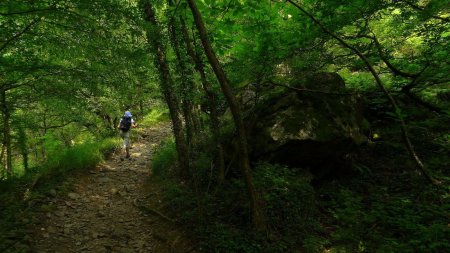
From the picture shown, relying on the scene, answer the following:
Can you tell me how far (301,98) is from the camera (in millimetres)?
8141

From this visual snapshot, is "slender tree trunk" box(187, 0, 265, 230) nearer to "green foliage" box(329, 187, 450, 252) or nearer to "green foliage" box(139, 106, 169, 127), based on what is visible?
"green foliage" box(329, 187, 450, 252)

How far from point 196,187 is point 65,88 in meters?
5.52

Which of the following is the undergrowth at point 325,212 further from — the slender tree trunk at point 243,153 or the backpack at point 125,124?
the backpack at point 125,124

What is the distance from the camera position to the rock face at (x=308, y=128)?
7.36 metres

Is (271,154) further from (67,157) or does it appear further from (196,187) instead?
(67,157)

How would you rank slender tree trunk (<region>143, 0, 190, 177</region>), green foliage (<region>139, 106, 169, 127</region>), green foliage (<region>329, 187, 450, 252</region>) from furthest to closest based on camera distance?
green foliage (<region>139, 106, 169, 127</region>) → slender tree trunk (<region>143, 0, 190, 177</region>) → green foliage (<region>329, 187, 450, 252</region>)

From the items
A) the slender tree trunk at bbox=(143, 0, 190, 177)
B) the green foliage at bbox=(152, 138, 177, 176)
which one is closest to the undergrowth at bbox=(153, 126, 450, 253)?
the slender tree trunk at bbox=(143, 0, 190, 177)

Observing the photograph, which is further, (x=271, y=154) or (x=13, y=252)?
(x=271, y=154)

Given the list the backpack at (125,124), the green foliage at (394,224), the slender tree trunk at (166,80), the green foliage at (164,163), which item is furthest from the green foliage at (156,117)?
the green foliage at (394,224)

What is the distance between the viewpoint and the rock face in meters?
7.36

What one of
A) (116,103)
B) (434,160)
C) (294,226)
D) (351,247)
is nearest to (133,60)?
(294,226)

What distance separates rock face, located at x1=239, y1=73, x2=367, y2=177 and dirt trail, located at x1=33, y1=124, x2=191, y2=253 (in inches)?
120

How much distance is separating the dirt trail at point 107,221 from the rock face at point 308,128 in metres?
3.05

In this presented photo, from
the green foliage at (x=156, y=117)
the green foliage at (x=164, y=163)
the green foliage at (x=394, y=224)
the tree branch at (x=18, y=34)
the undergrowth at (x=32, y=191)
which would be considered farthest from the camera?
the green foliage at (x=156, y=117)
